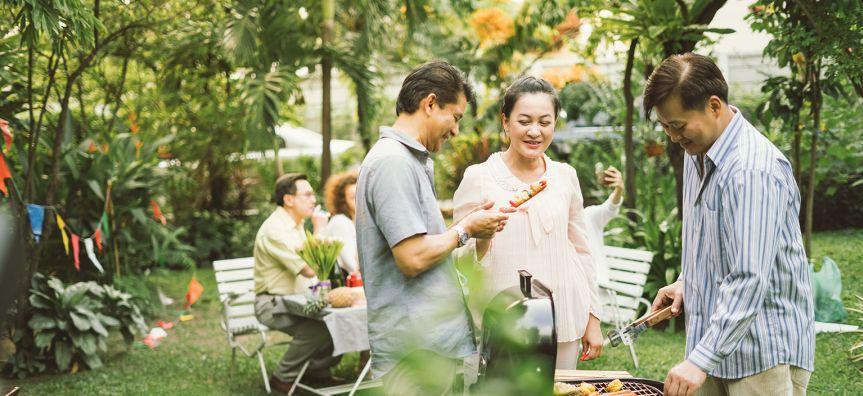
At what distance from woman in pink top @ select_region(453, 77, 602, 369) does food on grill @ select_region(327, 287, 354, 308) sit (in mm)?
2205

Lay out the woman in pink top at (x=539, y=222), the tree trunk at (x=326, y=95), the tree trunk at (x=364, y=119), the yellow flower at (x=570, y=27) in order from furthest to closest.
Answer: the yellow flower at (x=570, y=27), the tree trunk at (x=364, y=119), the tree trunk at (x=326, y=95), the woman in pink top at (x=539, y=222)

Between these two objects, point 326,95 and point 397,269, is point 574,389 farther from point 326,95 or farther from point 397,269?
point 326,95

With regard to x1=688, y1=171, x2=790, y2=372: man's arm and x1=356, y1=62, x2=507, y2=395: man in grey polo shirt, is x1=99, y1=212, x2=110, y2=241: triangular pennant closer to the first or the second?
x1=356, y1=62, x2=507, y2=395: man in grey polo shirt

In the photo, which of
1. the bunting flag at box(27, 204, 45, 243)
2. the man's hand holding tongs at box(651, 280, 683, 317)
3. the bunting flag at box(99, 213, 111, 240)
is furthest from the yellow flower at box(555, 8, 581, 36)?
the man's hand holding tongs at box(651, 280, 683, 317)

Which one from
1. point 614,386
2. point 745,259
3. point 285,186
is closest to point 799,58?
point 285,186

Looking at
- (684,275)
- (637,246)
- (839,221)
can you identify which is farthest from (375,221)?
(839,221)

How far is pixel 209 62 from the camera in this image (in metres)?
12.1

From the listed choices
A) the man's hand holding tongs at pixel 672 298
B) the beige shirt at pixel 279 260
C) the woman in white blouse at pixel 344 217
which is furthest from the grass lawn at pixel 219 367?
the man's hand holding tongs at pixel 672 298

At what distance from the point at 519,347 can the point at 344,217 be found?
5.06m

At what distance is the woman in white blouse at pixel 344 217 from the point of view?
6547 millimetres

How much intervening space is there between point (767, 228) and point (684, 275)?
0.48 metres

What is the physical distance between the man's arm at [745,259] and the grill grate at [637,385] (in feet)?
1.71

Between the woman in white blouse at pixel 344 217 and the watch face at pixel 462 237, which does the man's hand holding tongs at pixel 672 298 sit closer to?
the watch face at pixel 462 237

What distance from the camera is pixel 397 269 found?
105 inches
